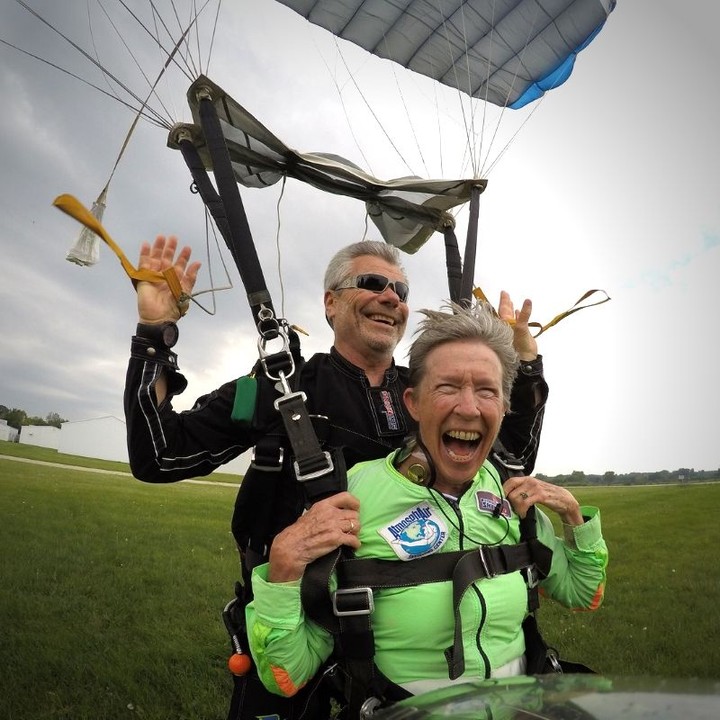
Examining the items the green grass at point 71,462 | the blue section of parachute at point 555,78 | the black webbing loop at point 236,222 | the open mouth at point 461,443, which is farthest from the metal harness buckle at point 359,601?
the green grass at point 71,462

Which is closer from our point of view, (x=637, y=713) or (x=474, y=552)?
(x=637, y=713)

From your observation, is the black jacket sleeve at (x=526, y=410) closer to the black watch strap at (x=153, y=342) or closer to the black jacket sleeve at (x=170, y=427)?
the black jacket sleeve at (x=170, y=427)

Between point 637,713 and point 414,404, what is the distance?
141cm

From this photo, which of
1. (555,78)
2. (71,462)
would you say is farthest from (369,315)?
(71,462)

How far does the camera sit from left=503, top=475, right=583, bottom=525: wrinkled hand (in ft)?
6.67

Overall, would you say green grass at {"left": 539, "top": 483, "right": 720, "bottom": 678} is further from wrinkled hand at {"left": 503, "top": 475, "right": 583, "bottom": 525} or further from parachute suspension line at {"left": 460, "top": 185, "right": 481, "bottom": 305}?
parachute suspension line at {"left": 460, "top": 185, "right": 481, "bottom": 305}

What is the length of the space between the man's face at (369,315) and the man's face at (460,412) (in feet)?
2.27

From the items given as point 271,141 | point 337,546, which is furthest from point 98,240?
point 337,546

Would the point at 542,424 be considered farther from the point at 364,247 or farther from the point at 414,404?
the point at 364,247

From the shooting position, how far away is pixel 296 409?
6.63ft

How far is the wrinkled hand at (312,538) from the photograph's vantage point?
166cm

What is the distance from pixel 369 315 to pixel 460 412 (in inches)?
39.1

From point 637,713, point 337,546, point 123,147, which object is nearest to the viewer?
point 637,713

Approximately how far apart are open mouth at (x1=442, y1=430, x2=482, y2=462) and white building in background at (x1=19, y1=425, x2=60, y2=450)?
65611 millimetres
